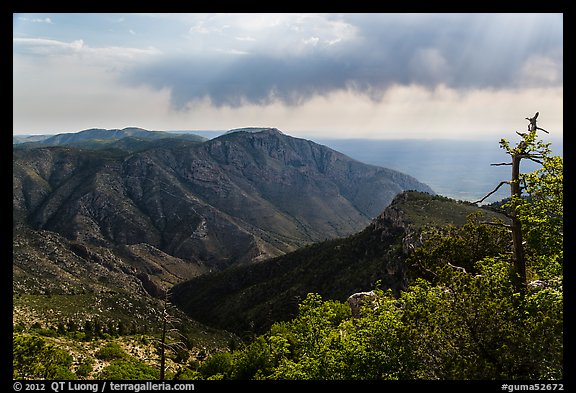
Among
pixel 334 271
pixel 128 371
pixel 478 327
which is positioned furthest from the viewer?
pixel 334 271

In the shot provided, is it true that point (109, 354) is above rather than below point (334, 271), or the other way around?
above

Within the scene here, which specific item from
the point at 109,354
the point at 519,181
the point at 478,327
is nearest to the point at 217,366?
the point at 109,354

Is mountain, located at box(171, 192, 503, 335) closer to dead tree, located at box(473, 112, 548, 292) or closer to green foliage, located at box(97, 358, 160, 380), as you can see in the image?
green foliage, located at box(97, 358, 160, 380)

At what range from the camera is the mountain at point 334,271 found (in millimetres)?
74375

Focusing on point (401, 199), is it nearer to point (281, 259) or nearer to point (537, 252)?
point (281, 259)

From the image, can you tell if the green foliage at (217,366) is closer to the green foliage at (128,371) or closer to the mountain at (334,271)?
the green foliage at (128,371)

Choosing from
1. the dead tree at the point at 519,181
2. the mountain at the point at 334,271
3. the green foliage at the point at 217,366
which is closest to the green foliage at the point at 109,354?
the green foliage at the point at 217,366

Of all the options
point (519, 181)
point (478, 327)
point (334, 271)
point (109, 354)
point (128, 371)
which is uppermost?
point (519, 181)

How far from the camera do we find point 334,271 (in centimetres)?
8938

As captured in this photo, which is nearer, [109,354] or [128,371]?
[128,371]

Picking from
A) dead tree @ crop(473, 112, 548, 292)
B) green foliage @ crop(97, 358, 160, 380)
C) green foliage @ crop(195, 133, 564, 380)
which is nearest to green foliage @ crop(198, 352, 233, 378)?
green foliage @ crop(97, 358, 160, 380)

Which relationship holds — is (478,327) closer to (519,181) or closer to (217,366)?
(519,181)
